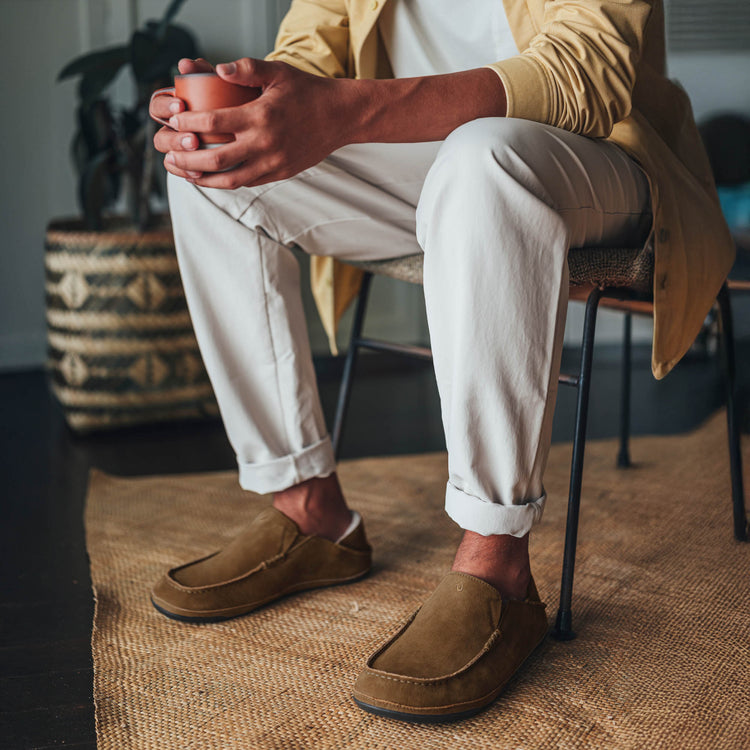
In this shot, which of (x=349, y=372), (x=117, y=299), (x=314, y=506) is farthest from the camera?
(x=117, y=299)

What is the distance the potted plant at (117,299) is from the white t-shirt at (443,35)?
94 centimetres

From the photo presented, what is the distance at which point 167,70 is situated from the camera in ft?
6.68

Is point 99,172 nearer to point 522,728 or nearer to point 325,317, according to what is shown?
point 325,317

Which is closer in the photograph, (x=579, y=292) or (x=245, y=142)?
(x=245, y=142)

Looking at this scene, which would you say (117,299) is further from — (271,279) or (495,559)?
(495,559)

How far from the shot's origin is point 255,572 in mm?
1011

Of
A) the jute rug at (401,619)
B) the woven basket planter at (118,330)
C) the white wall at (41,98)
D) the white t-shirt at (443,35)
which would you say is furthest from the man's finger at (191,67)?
the white wall at (41,98)

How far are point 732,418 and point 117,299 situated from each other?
1327 millimetres


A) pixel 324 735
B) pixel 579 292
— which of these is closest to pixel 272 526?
pixel 324 735

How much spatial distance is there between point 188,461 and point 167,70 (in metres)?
0.96

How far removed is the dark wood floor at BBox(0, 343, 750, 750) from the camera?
0.88 meters

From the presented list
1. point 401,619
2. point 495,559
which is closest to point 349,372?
point 401,619

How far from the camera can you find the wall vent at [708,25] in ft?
9.44

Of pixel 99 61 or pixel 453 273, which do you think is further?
pixel 99 61
